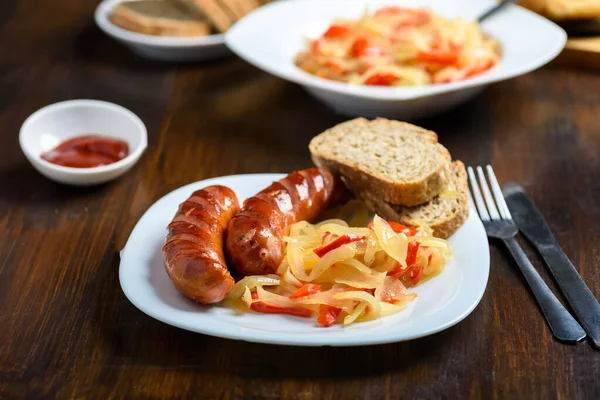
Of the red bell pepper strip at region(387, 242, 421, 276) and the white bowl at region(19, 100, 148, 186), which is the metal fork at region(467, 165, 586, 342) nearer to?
the red bell pepper strip at region(387, 242, 421, 276)

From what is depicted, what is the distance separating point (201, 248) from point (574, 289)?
122 centimetres

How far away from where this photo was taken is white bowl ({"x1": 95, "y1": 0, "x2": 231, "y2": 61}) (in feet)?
13.7

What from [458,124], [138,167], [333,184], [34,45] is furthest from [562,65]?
[34,45]

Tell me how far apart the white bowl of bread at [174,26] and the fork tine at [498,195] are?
5.78 feet

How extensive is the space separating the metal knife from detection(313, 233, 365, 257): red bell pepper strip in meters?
0.71

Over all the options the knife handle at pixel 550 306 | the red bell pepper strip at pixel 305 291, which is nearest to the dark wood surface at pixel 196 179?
the knife handle at pixel 550 306

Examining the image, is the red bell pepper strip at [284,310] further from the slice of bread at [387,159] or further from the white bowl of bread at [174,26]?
the white bowl of bread at [174,26]

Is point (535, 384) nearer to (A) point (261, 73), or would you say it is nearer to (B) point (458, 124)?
(B) point (458, 124)

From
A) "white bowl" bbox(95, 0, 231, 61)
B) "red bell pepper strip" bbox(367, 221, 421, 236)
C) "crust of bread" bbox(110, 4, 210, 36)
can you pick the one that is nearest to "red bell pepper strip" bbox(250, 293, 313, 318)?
"red bell pepper strip" bbox(367, 221, 421, 236)

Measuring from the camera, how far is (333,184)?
9.14ft

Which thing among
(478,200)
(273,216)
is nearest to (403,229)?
(273,216)

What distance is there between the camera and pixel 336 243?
7.92ft

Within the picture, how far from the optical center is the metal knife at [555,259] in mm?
2396

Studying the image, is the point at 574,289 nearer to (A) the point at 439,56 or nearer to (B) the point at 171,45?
(A) the point at 439,56
